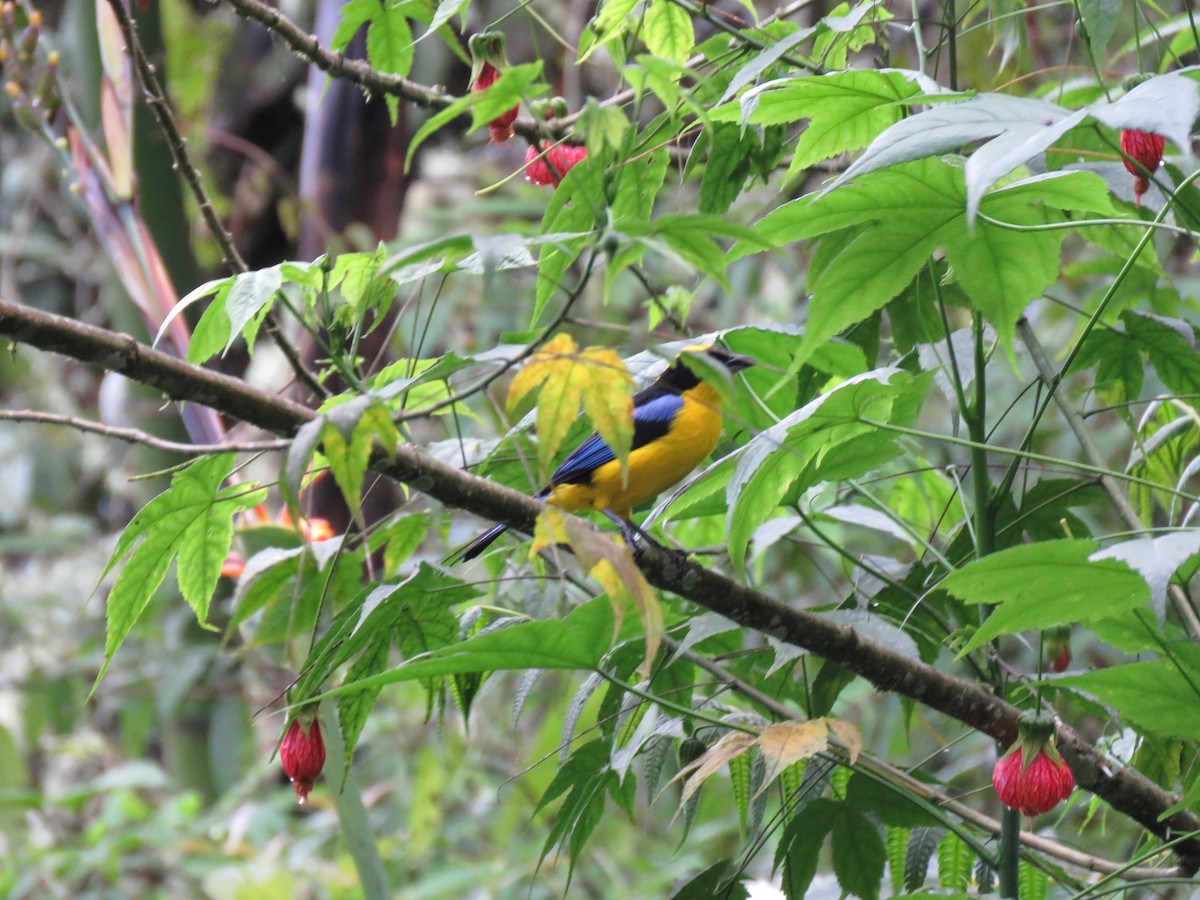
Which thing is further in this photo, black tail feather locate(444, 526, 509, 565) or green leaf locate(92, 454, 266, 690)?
black tail feather locate(444, 526, 509, 565)

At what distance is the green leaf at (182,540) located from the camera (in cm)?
137

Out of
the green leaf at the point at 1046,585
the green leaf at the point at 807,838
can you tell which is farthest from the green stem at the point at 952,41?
the green leaf at the point at 807,838

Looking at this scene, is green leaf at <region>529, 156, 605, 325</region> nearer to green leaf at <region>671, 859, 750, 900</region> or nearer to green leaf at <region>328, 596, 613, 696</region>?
green leaf at <region>328, 596, 613, 696</region>

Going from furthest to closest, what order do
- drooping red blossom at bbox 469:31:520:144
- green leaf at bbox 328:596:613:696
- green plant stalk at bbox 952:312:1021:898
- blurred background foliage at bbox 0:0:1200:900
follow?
1. blurred background foliage at bbox 0:0:1200:900
2. drooping red blossom at bbox 469:31:520:144
3. green plant stalk at bbox 952:312:1021:898
4. green leaf at bbox 328:596:613:696

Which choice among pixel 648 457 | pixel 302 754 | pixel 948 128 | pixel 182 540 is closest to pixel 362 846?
pixel 302 754

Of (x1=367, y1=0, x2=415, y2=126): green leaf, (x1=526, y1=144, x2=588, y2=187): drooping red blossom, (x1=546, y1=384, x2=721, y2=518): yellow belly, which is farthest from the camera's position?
(x1=546, y1=384, x2=721, y2=518): yellow belly

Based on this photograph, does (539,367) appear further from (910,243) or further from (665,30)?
(665,30)

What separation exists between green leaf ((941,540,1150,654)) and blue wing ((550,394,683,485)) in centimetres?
138

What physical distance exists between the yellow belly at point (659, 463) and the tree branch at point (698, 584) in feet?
2.87

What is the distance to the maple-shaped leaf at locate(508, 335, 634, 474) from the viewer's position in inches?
42.9

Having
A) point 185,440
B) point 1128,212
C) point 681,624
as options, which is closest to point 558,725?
point 185,440

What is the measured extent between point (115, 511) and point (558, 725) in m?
4.21

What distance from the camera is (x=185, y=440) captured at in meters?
3.44

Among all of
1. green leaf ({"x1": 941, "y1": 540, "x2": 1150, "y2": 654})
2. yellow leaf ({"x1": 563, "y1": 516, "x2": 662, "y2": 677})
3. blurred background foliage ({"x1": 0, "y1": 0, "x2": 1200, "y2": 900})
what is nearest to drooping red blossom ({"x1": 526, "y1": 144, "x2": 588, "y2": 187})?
blurred background foliage ({"x1": 0, "y1": 0, "x2": 1200, "y2": 900})
